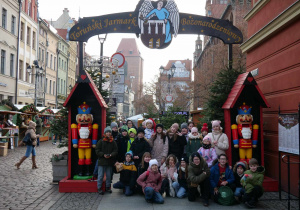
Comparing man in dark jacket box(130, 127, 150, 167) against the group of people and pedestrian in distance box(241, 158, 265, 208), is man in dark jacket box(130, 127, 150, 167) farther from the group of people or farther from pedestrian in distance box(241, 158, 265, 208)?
pedestrian in distance box(241, 158, 265, 208)

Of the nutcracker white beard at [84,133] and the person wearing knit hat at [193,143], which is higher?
the nutcracker white beard at [84,133]

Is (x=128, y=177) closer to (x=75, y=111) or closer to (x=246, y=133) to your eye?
(x=75, y=111)

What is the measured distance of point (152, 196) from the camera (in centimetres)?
842

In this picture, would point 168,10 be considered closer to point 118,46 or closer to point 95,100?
point 95,100

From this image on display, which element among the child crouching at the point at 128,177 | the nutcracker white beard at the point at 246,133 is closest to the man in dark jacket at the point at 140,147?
the child crouching at the point at 128,177

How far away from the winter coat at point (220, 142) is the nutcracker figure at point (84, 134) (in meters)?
3.30

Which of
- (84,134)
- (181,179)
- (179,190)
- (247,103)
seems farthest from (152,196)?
(247,103)

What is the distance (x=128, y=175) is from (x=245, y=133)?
11.1ft

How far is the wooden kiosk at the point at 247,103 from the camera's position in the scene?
9.73 metres

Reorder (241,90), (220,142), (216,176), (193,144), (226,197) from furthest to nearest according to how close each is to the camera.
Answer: (193,144) < (241,90) < (220,142) < (216,176) < (226,197)

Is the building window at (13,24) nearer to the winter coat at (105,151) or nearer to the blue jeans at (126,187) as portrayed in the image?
the winter coat at (105,151)

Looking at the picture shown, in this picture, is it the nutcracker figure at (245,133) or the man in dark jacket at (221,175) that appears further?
the nutcracker figure at (245,133)

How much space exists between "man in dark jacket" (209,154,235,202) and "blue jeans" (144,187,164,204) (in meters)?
1.33

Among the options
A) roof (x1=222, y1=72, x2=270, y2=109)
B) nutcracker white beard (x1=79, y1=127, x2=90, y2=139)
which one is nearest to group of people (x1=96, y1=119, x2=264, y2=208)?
nutcracker white beard (x1=79, y1=127, x2=90, y2=139)
